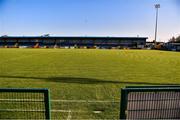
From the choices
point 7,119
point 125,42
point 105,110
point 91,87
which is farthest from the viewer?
point 125,42

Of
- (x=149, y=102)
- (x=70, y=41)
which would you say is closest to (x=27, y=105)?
(x=149, y=102)

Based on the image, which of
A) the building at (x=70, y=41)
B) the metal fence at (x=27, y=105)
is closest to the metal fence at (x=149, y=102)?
the metal fence at (x=27, y=105)

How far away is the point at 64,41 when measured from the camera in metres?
129

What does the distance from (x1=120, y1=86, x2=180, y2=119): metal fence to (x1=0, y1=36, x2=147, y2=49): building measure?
4844 inches

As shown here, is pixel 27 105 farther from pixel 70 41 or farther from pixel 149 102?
pixel 70 41

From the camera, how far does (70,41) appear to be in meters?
129

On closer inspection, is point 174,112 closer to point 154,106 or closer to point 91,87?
point 154,106

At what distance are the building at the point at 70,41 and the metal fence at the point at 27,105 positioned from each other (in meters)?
121

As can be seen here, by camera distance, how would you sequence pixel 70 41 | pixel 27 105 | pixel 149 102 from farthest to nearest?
pixel 70 41 → pixel 27 105 → pixel 149 102

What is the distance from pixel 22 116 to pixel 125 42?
410 feet

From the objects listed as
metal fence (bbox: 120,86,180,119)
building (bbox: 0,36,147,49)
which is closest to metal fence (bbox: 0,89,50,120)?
metal fence (bbox: 120,86,180,119)

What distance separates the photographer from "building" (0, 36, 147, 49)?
128 m

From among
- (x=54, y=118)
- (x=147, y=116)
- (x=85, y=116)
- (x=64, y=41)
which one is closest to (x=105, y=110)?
(x=85, y=116)

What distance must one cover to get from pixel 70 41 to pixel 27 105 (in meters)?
124
